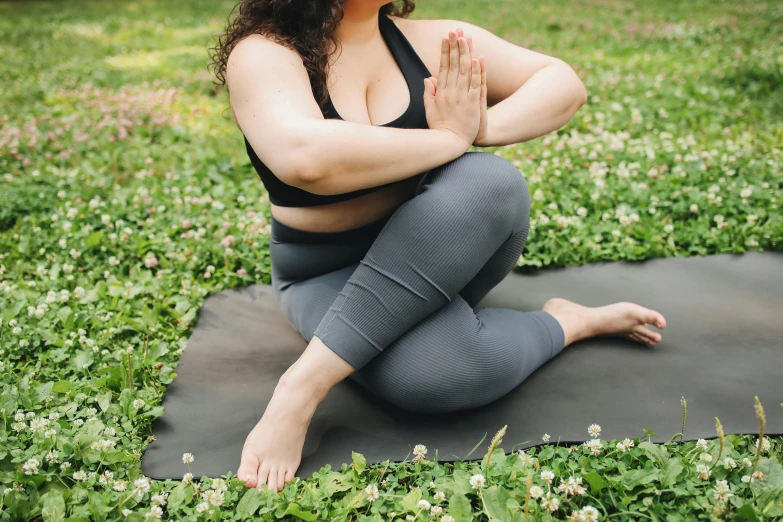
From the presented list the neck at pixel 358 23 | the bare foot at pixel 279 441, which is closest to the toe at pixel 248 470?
the bare foot at pixel 279 441

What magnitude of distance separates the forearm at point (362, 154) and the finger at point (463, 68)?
0.15 metres

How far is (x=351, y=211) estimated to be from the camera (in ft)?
6.39

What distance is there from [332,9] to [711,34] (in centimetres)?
653

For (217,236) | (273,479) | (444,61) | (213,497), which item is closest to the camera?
(213,497)

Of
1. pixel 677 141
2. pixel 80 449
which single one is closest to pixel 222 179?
pixel 80 449

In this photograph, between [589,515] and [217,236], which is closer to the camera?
[589,515]

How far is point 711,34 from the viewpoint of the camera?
22.6 ft

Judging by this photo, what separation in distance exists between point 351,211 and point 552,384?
0.86 meters

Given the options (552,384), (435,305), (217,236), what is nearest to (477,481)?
(435,305)

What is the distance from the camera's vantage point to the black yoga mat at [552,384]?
182 centimetres

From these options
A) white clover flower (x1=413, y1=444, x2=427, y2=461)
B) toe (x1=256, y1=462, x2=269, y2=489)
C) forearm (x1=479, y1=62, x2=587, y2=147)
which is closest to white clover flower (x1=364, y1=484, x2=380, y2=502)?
white clover flower (x1=413, y1=444, x2=427, y2=461)

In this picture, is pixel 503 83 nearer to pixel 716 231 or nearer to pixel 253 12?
pixel 253 12

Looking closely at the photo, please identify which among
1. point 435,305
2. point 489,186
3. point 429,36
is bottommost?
point 435,305

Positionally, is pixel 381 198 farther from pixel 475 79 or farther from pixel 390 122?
pixel 475 79
